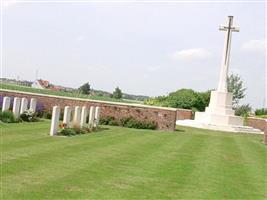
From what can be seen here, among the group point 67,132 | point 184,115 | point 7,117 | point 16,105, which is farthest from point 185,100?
point 67,132

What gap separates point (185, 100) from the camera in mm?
41250

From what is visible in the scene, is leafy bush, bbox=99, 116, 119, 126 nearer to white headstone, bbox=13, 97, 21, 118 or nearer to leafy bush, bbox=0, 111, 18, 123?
white headstone, bbox=13, 97, 21, 118

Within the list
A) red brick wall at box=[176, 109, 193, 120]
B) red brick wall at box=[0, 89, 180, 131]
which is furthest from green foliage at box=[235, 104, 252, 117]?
red brick wall at box=[0, 89, 180, 131]

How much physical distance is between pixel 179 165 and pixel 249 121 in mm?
24071

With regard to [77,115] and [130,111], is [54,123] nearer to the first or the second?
[77,115]

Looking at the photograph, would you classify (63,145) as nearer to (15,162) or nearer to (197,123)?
(15,162)

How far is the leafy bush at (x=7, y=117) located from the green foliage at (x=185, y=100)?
901 inches

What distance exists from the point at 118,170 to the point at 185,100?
32.2 m

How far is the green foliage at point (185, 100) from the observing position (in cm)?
4069

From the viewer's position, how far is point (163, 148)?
1398cm

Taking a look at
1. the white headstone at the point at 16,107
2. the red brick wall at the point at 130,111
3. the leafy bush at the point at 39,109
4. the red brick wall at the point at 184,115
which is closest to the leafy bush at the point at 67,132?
the white headstone at the point at 16,107

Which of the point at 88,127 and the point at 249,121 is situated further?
the point at 249,121

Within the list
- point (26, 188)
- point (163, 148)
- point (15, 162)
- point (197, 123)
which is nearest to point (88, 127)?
point (163, 148)

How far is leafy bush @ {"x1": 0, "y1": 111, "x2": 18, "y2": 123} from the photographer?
1695 centimetres
